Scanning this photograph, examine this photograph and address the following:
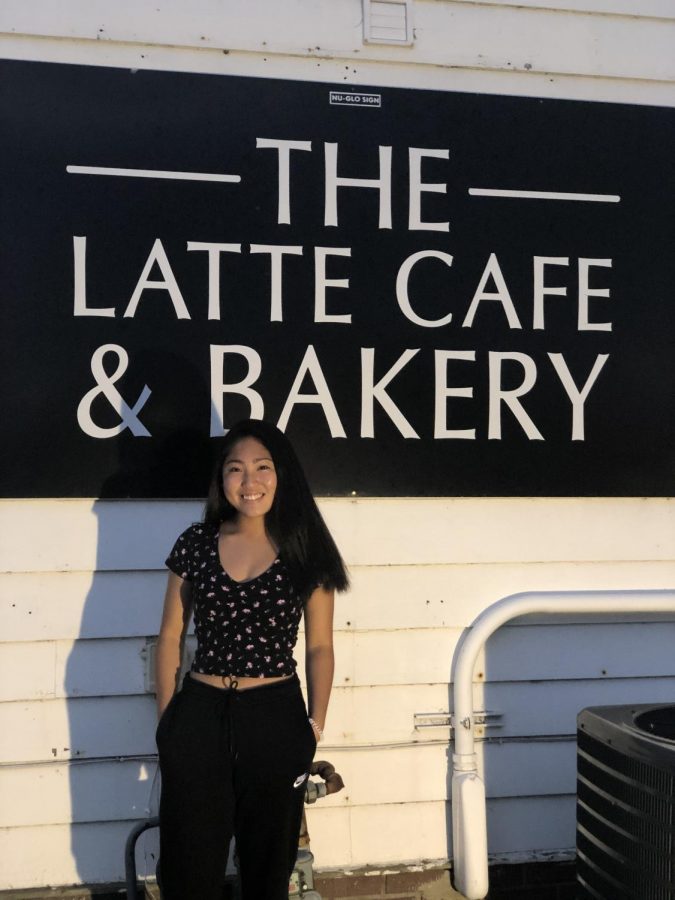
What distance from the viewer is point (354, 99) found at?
3109 millimetres

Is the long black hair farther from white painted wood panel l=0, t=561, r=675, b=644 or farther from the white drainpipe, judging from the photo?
the white drainpipe

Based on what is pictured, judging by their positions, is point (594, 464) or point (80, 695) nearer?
point (80, 695)

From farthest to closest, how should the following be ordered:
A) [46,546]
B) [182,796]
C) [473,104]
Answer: [473,104] → [46,546] → [182,796]

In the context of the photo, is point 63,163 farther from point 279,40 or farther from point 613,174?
point 613,174

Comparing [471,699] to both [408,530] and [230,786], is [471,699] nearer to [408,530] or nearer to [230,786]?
[408,530]

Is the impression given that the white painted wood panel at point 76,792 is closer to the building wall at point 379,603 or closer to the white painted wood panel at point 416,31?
the building wall at point 379,603

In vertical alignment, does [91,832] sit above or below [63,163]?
below

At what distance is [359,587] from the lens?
10.2ft

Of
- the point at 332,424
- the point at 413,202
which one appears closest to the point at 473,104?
the point at 413,202

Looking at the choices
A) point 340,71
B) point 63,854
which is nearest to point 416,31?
point 340,71

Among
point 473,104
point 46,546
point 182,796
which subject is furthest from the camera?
point 473,104

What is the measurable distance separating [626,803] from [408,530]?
42.0 inches

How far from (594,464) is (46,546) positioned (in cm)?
181

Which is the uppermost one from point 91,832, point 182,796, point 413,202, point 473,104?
point 473,104
